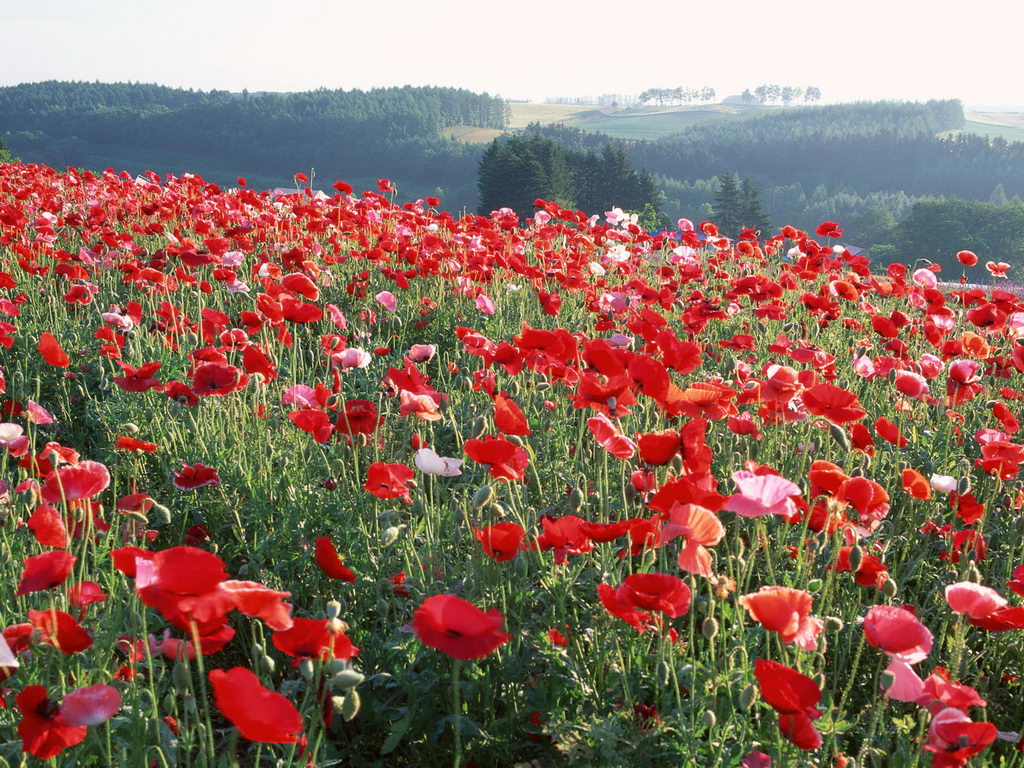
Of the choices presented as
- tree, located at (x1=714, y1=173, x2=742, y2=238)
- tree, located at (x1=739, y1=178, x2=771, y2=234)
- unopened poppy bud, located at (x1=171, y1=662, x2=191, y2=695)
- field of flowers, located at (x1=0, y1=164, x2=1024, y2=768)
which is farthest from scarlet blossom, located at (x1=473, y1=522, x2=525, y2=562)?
tree, located at (x1=739, y1=178, x2=771, y2=234)

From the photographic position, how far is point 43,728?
132 centimetres

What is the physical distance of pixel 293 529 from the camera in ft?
9.00

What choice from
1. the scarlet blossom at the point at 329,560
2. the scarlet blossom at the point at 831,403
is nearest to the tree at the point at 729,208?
the scarlet blossom at the point at 831,403

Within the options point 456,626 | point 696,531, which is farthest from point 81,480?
point 696,531

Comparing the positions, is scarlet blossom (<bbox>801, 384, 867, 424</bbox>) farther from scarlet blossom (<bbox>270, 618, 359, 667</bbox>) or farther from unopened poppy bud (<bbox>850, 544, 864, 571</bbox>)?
scarlet blossom (<bbox>270, 618, 359, 667</bbox>)

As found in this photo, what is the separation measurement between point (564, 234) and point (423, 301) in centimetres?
215

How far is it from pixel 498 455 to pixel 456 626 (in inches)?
27.0

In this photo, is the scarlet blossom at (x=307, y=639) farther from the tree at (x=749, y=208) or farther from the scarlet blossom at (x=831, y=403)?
the tree at (x=749, y=208)

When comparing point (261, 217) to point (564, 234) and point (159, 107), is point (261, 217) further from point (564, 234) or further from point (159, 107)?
point (159, 107)

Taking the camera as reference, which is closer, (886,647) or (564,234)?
(886,647)


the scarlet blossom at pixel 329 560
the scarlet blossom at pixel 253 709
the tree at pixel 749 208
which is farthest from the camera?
the tree at pixel 749 208

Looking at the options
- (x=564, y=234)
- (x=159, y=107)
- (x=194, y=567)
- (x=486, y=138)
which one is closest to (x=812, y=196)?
(x=486, y=138)

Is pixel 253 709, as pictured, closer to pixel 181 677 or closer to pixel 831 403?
pixel 181 677

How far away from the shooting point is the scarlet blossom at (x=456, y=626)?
132 cm
